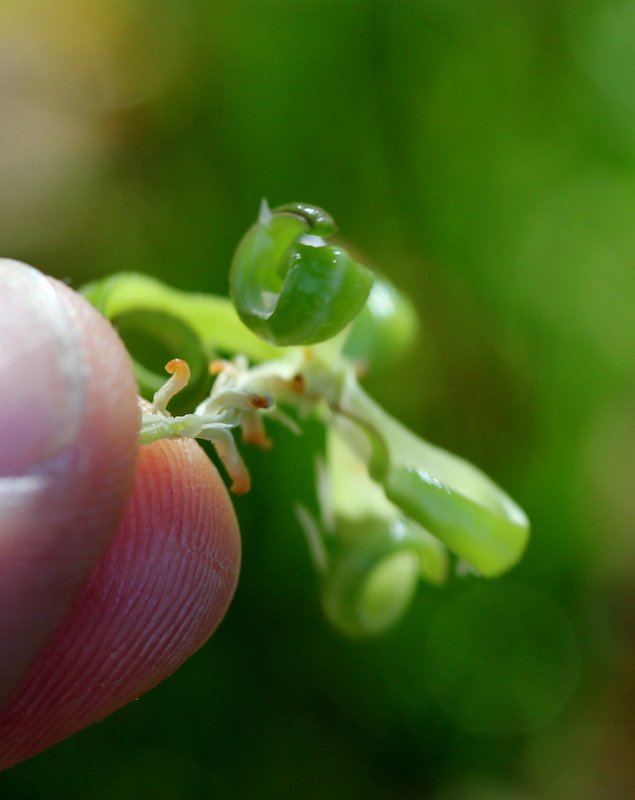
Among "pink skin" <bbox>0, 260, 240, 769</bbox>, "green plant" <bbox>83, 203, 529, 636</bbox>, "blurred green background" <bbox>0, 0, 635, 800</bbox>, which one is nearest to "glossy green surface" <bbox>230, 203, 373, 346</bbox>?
"green plant" <bbox>83, 203, 529, 636</bbox>

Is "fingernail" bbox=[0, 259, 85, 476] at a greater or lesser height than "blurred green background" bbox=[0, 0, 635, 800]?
greater

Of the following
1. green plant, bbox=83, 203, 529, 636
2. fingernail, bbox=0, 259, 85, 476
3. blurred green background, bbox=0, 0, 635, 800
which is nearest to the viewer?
fingernail, bbox=0, 259, 85, 476

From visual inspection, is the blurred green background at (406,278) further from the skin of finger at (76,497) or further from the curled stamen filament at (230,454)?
the skin of finger at (76,497)

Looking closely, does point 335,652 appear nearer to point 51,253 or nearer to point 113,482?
point 51,253

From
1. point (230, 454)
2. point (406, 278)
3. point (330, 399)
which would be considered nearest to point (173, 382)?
point (230, 454)

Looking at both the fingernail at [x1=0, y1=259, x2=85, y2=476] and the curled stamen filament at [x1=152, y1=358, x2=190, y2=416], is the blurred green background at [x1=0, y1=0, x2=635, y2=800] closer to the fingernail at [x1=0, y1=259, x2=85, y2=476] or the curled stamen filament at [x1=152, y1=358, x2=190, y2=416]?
the curled stamen filament at [x1=152, y1=358, x2=190, y2=416]

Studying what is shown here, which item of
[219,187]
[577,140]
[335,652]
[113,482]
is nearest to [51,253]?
[219,187]
